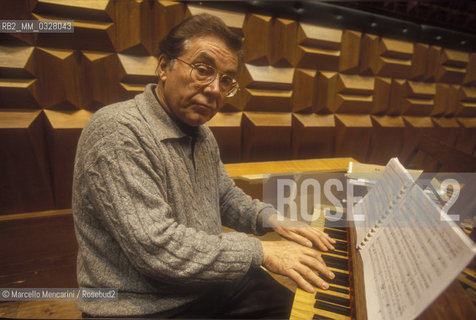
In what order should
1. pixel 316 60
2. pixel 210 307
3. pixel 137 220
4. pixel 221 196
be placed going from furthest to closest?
pixel 316 60 → pixel 221 196 → pixel 210 307 → pixel 137 220

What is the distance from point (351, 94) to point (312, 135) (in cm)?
61

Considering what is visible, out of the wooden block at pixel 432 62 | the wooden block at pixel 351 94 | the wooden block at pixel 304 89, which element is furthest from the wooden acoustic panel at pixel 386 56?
the wooden block at pixel 304 89

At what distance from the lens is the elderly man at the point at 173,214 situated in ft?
2.65

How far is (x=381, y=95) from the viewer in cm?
299

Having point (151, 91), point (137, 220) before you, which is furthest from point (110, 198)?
point (151, 91)

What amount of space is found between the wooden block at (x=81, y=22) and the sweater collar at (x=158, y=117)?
3.76 feet

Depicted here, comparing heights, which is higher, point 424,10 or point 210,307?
point 424,10

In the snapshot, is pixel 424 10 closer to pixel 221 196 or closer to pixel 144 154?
pixel 221 196

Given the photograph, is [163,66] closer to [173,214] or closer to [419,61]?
[173,214]

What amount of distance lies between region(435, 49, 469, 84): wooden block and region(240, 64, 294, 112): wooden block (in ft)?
6.03

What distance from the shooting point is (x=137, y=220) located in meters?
0.79

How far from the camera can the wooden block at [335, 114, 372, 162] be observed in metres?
2.87

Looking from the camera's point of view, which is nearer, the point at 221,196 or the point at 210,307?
the point at 210,307

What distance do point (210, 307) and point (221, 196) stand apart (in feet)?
1.61
